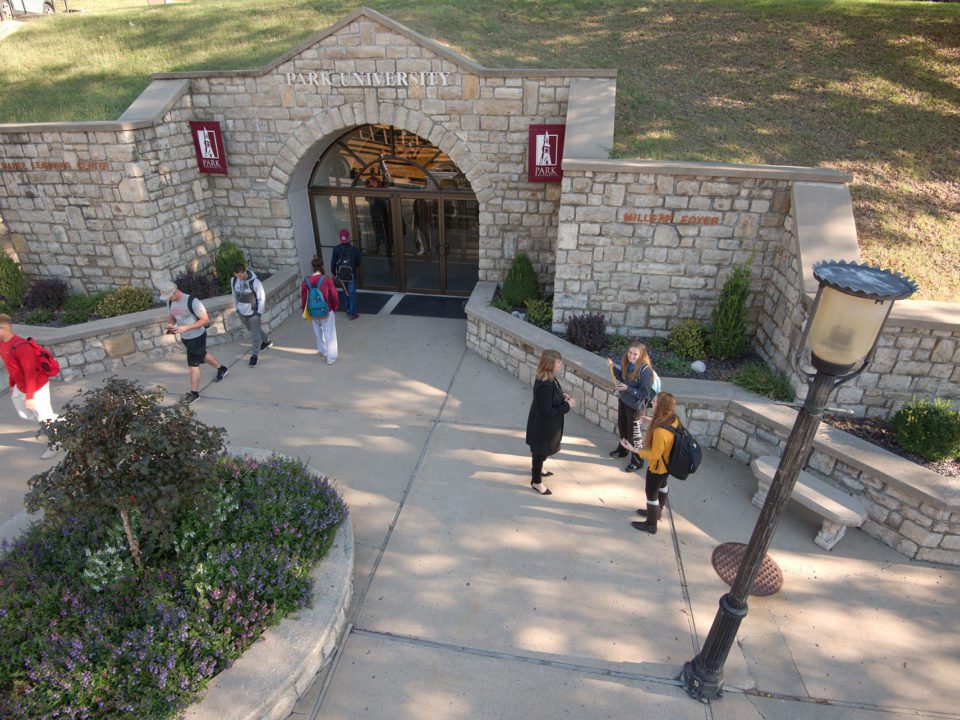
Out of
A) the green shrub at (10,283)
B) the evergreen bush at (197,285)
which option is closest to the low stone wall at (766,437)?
the evergreen bush at (197,285)

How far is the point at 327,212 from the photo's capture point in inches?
466

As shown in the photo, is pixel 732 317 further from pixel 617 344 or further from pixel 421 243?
pixel 421 243

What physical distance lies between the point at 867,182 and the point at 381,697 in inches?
388

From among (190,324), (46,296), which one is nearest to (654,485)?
(190,324)

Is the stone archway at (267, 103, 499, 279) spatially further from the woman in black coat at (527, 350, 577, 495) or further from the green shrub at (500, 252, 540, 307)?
the woman in black coat at (527, 350, 577, 495)

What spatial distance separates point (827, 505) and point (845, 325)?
10.8 ft

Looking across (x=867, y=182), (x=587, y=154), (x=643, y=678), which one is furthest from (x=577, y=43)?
(x=643, y=678)

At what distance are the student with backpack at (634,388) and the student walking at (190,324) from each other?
5501mm

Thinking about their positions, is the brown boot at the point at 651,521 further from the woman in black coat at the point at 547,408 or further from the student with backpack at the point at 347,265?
the student with backpack at the point at 347,265

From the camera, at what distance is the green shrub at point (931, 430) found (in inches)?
231

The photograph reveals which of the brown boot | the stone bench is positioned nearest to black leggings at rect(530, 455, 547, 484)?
the brown boot

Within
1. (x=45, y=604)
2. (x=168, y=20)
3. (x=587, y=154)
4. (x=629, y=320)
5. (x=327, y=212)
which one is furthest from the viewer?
(x=168, y=20)

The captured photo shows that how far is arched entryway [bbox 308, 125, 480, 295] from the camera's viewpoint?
1083 cm

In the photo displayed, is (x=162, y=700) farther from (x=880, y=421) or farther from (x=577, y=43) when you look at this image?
(x=577, y=43)
